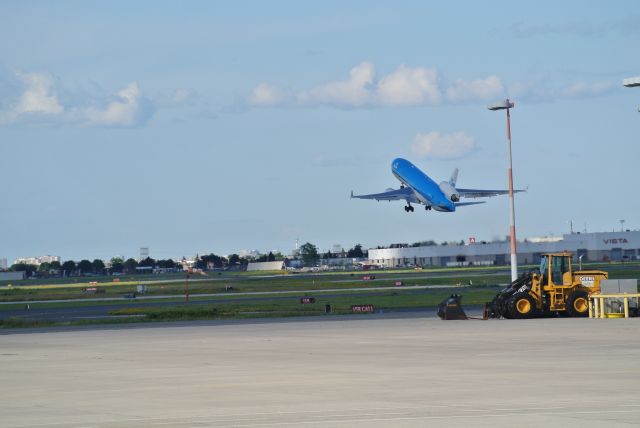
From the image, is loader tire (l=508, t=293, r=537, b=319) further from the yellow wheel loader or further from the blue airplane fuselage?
the blue airplane fuselage

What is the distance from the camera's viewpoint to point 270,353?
114ft

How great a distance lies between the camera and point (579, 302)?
50.7 m

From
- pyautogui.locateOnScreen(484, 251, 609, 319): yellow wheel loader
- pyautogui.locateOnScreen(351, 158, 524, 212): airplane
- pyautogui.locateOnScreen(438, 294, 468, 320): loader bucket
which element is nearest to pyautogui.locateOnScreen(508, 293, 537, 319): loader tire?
pyautogui.locateOnScreen(484, 251, 609, 319): yellow wheel loader

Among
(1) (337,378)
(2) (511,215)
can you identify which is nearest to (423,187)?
(2) (511,215)

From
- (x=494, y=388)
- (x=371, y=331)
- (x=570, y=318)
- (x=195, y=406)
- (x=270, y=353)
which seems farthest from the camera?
(x=570, y=318)

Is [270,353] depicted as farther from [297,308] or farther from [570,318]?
[297,308]

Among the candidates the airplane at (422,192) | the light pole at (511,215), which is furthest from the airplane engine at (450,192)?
the light pole at (511,215)

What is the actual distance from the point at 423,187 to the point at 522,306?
91.4 meters

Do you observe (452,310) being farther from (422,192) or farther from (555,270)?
(422,192)

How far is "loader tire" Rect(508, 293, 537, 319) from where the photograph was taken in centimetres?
5062

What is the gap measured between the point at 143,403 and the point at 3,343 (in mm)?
25493

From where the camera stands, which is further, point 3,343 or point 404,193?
point 404,193

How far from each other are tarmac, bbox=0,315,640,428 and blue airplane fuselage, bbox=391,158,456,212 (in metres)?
94.6

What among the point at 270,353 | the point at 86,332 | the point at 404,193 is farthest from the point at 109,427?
the point at 404,193
